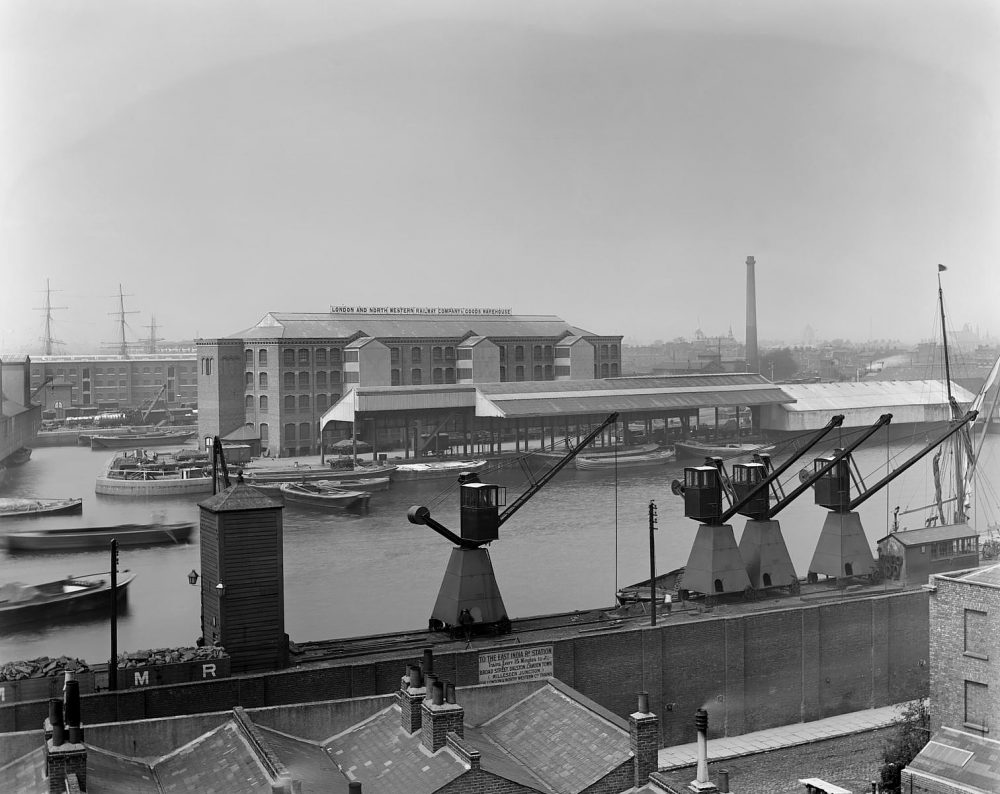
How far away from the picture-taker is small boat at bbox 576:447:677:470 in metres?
27.8

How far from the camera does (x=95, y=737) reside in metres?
7.98

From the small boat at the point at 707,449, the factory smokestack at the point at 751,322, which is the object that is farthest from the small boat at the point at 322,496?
the factory smokestack at the point at 751,322

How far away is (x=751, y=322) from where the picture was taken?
30.8 meters

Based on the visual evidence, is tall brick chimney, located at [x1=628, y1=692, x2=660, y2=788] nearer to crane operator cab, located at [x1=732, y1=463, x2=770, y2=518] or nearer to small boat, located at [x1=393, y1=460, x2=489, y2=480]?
crane operator cab, located at [x1=732, y1=463, x2=770, y2=518]

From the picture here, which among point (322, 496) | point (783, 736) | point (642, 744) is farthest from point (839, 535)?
point (642, 744)

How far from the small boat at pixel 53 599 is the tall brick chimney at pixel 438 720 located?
1127 cm

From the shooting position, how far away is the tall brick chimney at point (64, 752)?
6.59m

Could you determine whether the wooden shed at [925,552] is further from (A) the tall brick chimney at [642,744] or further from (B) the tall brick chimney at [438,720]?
(B) the tall brick chimney at [438,720]

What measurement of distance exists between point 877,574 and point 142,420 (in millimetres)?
15336

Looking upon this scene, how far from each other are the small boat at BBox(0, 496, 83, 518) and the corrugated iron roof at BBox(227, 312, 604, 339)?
193 inches

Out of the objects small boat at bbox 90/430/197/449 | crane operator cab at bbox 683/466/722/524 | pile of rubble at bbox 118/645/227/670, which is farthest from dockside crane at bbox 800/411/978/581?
small boat at bbox 90/430/197/449

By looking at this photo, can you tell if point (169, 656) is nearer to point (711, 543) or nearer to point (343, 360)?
point (711, 543)

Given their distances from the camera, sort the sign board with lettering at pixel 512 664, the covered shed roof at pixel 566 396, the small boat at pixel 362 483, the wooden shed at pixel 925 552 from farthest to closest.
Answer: the covered shed roof at pixel 566 396, the small boat at pixel 362 483, the wooden shed at pixel 925 552, the sign board with lettering at pixel 512 664

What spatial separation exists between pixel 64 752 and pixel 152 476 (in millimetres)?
17052
